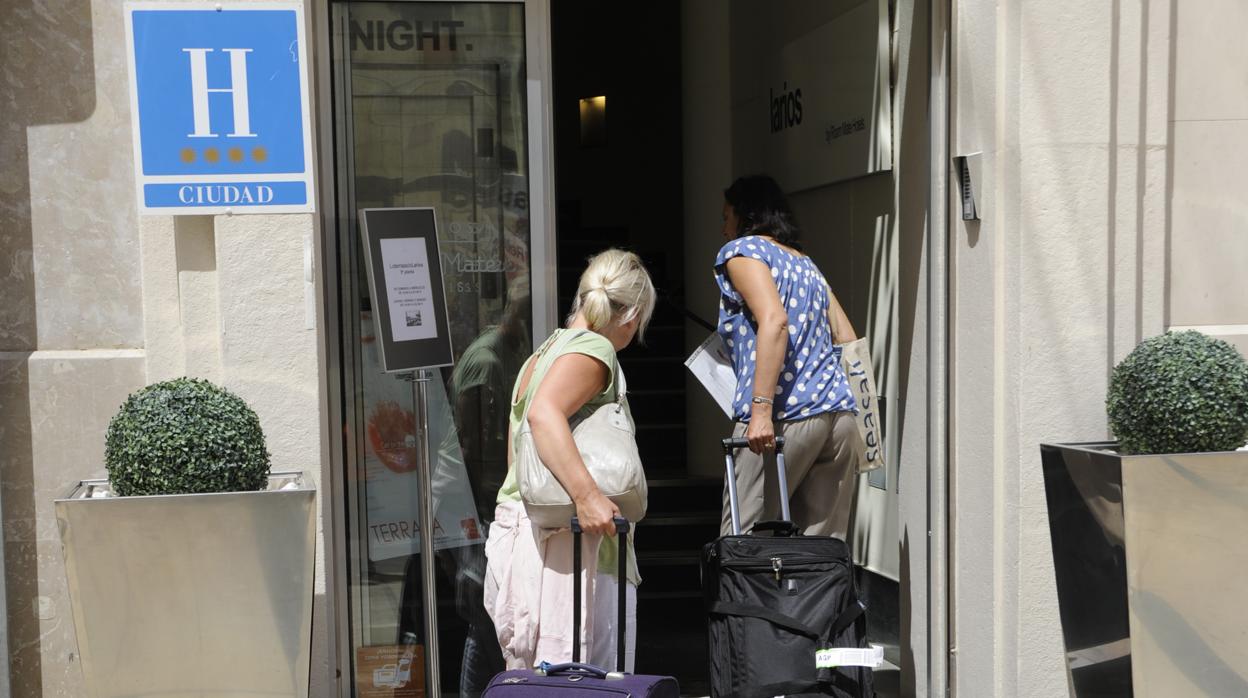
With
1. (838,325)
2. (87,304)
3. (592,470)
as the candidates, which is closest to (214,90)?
(87,304)

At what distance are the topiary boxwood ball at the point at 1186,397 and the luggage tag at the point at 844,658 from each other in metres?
1.15

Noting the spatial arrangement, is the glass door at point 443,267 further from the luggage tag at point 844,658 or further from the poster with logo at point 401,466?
the luggage tag at point 844,658

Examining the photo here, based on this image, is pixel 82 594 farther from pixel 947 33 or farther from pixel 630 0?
pixel 630 0

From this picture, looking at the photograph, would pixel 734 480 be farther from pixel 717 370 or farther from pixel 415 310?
pixel 415 310

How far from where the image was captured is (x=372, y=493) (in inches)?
191

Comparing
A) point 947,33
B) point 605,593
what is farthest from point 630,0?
point 605,593

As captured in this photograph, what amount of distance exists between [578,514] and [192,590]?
1114mm

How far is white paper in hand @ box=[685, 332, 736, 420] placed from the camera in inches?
193

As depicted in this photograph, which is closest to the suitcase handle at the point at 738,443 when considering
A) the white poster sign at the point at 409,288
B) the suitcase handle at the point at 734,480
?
the suitcase handle at the point at 734,480

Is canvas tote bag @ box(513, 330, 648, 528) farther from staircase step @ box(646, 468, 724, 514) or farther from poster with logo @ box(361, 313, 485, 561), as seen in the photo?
staircase step @ box(646, 468, 724, 514)

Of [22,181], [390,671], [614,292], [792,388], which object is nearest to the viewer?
[614,292]

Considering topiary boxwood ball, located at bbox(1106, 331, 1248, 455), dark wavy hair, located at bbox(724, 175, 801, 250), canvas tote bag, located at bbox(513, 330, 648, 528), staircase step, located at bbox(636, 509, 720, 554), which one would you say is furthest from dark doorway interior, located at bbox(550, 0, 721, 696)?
canvas tote bag, located at bbox(513, 330, 648, 528)

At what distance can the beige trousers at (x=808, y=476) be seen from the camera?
15.4 feet

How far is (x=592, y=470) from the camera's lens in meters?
3.65
